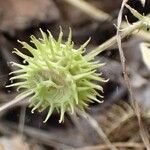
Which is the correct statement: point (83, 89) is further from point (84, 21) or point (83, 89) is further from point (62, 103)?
point (84, 21)

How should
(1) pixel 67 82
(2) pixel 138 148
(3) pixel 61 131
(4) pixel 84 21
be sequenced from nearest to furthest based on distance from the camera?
(1) pixel 67 82, (2) pixel 138 148, (3) pixel 61 131, (4) pixel 84 21

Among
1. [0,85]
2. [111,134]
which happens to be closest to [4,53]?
[0,85]

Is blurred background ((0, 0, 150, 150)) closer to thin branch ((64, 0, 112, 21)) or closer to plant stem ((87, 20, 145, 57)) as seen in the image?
thin branch ((64, 0, 112, 21))

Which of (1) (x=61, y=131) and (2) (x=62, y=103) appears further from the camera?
(1) (x=61, y=131)

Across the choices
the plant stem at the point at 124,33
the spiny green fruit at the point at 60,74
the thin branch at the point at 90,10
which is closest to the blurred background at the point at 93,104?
the thin branch at the point at 90,10

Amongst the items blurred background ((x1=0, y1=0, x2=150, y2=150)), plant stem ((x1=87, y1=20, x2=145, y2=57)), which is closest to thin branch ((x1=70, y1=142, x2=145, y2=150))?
blurred background ((x1=0, y1=0, x2=150, y2=150))
